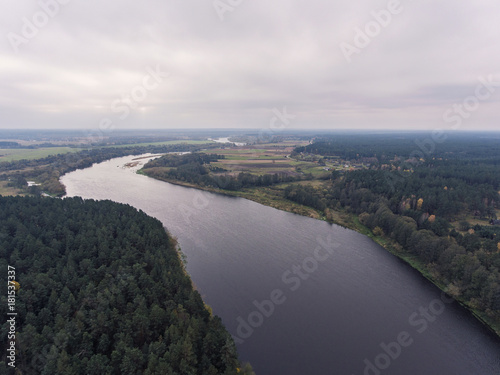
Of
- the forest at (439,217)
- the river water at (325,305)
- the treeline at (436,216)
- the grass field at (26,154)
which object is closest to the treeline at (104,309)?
the river water at (325,305)

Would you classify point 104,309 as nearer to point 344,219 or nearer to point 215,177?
point 344,219

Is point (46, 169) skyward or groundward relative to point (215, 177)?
skyward

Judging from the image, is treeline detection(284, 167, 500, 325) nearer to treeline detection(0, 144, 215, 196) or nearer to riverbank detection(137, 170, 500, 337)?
riverbank detection(137, 170, 500, 337)

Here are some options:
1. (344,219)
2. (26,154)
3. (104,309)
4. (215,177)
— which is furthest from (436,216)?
(26,154)

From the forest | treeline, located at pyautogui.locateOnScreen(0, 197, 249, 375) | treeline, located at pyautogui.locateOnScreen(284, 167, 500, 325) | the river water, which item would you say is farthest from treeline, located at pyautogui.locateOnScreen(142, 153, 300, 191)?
treeline, located at pyautogui.locateOnScreen(0, 197, 249, 375)

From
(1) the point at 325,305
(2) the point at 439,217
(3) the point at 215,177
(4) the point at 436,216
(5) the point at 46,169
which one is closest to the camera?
(1) the point at 325,305

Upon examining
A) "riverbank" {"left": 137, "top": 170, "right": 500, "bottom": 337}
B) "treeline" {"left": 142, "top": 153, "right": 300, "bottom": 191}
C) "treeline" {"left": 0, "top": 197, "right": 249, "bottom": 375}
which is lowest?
"riverbank" {"left": 137, "top": 170, "right": 500, "bottom": 337}
